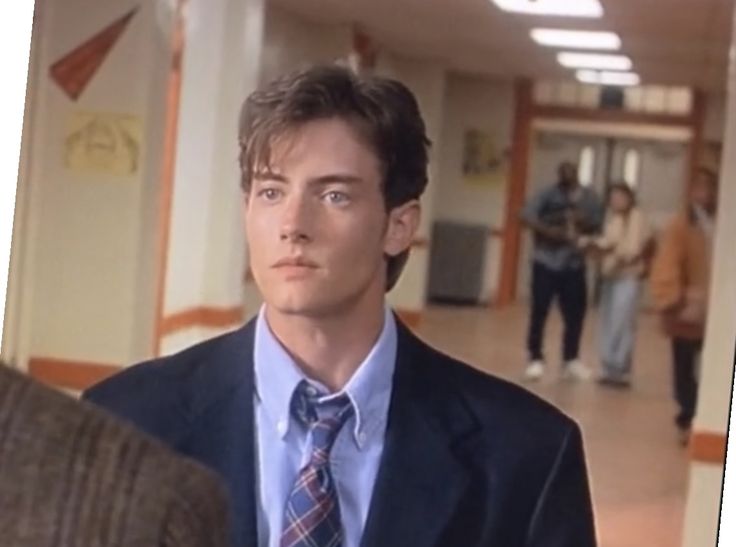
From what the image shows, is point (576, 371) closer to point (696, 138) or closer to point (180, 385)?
point (696, 138)

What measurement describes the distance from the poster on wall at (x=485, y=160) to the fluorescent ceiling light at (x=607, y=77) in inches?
4.8

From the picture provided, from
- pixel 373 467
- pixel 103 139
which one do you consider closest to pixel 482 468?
pixel 373 467

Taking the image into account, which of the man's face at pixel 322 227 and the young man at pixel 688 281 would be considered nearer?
the man's face at pixel 322 227

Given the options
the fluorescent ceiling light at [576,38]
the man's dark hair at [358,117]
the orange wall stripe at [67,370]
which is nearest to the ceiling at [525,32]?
the fluorescent ceiling light at [576,38]

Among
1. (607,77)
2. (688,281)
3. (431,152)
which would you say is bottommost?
(688,281)

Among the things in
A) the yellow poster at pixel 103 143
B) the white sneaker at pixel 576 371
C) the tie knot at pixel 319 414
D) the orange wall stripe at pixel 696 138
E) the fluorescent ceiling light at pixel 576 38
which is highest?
the fluorescent ceiling light at pixel 576 38

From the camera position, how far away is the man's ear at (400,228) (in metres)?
1.25

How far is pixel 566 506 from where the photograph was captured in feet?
4.21

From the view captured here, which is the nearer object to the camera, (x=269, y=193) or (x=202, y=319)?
(x=269, y=193)

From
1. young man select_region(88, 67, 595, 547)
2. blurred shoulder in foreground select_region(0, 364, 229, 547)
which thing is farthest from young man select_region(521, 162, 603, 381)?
blurred shoulder in foreground select_region(0, 364, 229, 547)

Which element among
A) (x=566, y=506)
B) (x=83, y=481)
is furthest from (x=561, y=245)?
(x=83, y=481)

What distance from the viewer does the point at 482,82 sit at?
149 centimetres

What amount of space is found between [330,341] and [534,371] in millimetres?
276

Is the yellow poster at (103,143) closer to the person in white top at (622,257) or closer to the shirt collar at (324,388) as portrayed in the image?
the shirt collar at (324,388)
